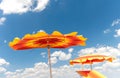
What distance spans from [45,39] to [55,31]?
2.39 feet

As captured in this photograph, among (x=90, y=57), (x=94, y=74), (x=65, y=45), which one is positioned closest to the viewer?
(x=65, y=45)

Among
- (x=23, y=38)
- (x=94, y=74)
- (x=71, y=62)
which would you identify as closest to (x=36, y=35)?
(x=23, y=38)

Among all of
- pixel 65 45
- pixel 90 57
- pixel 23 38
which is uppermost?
pixel 90 57

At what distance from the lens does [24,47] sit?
907cm

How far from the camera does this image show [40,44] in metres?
9.21

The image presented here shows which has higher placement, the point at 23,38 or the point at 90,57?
the point at 90,57

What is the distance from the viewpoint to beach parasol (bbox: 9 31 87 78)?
8.08 meters

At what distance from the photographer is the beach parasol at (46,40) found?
26.5 feet

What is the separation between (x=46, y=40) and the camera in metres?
8.84

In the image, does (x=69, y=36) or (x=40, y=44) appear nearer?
(x=69, y=36)

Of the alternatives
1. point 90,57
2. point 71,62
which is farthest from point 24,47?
point 71,62

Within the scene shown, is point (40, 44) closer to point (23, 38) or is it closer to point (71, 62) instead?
point (23, 38)

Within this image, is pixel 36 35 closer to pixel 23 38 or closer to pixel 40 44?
pixel 23 38

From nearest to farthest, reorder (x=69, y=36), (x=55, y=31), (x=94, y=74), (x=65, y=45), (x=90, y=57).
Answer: (x=55, y=31) < (x=69, y=36) < (x=65, y=45) < (x=94, y=74) < (x=90, y=57)
